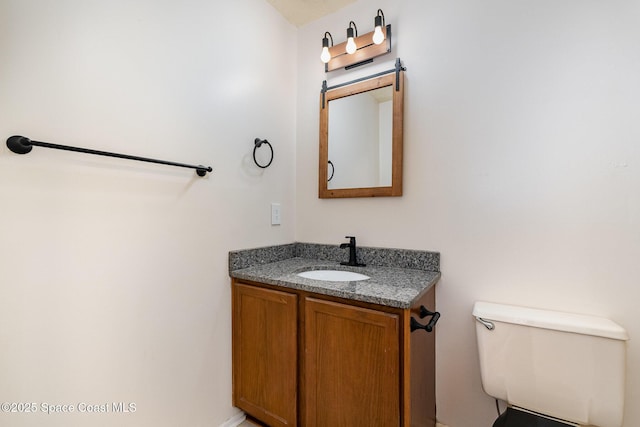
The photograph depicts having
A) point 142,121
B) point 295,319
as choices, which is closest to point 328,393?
point 295,319

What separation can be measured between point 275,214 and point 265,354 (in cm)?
80

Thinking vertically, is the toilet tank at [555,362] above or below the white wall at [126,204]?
below

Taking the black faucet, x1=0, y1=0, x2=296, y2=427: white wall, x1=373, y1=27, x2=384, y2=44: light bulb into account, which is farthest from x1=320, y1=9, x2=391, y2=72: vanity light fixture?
the black faucet

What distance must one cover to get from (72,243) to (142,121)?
1.74 feet

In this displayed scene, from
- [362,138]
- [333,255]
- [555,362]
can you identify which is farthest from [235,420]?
[362,138]

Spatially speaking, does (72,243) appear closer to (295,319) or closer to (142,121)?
(142,121)

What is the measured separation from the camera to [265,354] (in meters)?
1.33

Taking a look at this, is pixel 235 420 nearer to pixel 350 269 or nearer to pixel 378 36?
pixel 350 269

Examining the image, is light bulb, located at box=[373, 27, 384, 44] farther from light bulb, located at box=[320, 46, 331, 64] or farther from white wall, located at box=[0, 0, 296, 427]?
white wall, located at box=[0, 0, 296, 427]

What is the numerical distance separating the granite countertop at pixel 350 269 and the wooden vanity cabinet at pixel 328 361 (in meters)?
0.04

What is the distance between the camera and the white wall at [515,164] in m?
1.08

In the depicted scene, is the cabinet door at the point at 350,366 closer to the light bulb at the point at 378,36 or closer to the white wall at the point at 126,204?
the white wall at the point at 126,204

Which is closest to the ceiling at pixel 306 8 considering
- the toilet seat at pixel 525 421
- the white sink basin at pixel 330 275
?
the white sink basin at pixel 330 275

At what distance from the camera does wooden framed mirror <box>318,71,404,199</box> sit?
153 centimetres
